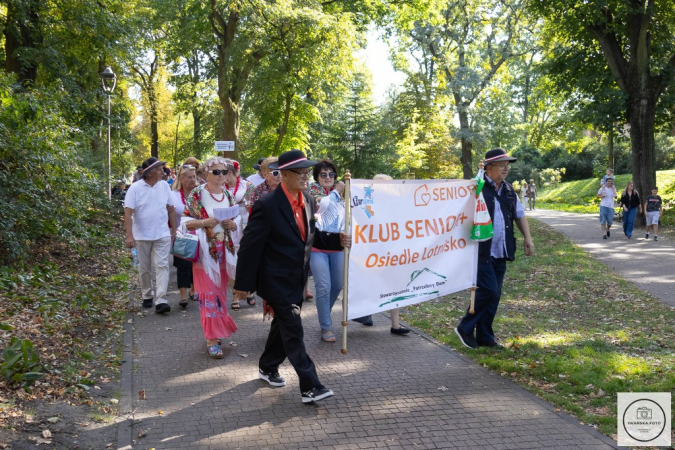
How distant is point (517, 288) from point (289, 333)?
708 centimetres

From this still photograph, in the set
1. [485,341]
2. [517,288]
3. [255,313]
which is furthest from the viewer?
[517,288]

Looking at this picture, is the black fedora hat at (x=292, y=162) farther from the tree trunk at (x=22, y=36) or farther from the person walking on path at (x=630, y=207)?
the person walking on path at (x=630, y=207)

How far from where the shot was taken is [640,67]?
20.8 metres

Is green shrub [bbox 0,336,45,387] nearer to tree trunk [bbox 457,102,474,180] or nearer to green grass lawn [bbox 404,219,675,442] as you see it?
green grass lawn [bbox 404,219,675,442]

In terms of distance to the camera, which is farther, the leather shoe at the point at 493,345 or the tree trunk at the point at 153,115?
the tree trunk at the point at 153,115

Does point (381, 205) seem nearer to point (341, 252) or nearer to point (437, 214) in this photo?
point (437, 214)

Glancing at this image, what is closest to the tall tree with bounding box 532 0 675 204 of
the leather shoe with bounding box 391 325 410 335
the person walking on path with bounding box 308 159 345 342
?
the person walking on path with bounding box 308 159 345 342

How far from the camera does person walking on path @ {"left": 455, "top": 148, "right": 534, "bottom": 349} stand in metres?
6.89

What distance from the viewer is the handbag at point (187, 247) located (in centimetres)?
691

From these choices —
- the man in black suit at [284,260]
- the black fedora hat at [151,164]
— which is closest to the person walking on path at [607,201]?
the black fedora hat at [151,164]

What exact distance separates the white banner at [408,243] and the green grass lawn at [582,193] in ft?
78.7

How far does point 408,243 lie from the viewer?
21.6ft

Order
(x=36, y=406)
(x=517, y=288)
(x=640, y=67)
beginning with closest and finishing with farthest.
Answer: (x=36, y=406) < (x=517, y=288) < (x=640, y=67)

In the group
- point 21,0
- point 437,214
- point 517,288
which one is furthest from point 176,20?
point 437,214
